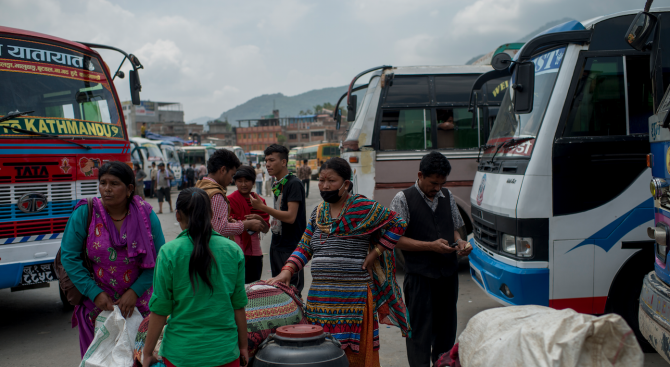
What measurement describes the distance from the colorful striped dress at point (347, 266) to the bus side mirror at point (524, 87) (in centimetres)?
194

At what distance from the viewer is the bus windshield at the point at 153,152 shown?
26562mm

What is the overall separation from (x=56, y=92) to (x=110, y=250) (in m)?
3.39

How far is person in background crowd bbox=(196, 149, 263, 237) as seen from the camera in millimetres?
3877

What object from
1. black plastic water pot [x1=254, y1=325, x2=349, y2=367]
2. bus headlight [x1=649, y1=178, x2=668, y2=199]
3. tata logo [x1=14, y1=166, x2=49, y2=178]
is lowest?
black plastic water pot [x1=254, y1=325, x2=349, y2=367]

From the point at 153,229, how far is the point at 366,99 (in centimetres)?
535

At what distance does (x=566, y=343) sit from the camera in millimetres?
1661

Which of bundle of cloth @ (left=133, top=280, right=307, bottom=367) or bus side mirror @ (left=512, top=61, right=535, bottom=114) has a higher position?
bus side mirror @ (left=512, top=61, right=535, bottom=114)

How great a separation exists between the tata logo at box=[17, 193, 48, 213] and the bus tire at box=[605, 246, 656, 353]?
548 cm

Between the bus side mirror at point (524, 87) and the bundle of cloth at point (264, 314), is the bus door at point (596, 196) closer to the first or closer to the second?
the bus side mirror at point (524, 87)

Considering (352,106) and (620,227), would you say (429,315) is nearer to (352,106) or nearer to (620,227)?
(620,227)

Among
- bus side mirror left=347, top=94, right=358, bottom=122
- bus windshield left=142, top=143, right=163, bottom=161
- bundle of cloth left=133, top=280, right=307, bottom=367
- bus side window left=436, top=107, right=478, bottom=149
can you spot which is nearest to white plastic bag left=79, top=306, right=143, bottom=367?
bundle of cloth left=133, top=280, right=307, bottom=367

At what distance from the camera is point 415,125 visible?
7715 mm

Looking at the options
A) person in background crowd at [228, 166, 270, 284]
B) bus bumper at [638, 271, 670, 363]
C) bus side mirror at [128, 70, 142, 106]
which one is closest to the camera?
bus bumper at [638, 271, 670, 363]

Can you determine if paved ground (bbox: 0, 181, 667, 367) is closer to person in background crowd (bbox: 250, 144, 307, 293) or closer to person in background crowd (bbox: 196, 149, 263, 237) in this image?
person in background crowd (bbox: 250, 144, 307, 293)
